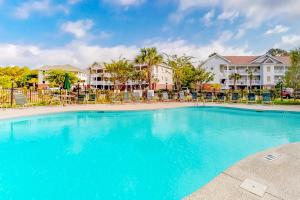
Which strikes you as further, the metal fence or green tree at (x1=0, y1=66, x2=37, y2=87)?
green tree at (x1=0, y1=66, x2=37, y2=87)

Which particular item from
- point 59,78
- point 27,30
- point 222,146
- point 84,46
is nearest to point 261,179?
point 222,146

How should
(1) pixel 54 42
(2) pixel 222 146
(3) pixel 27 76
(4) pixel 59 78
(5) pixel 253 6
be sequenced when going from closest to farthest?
(2) pixel 222 146 → (5) pixel 253 6 → (1) pixel 54 42 → (4) pixel 59 78 → (3) pixel 27 76

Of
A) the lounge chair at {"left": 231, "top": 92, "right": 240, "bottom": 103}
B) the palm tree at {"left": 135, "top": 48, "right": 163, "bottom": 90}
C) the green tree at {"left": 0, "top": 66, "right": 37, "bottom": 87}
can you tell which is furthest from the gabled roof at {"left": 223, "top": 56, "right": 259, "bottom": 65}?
the green tree at {"left": 0, "top": 66, "right": 37, "bottom": 87}

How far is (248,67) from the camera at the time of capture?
45750mm

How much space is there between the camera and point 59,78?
103 feet

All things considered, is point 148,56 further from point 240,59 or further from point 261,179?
point 261,179

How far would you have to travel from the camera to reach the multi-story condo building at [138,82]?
4252 cm

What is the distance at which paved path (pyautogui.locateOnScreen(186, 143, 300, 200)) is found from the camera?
306cm

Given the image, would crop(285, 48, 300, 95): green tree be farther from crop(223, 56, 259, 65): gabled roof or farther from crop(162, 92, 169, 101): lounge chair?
crop(223, 56, 259, 65): gabled roof

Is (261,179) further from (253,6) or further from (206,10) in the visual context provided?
(206,10)

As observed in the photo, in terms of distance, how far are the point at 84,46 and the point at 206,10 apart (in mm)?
18253

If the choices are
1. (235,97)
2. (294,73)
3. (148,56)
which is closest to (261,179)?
(235,97)

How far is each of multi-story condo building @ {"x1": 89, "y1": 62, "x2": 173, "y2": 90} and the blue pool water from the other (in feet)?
104

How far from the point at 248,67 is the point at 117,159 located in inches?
1878
